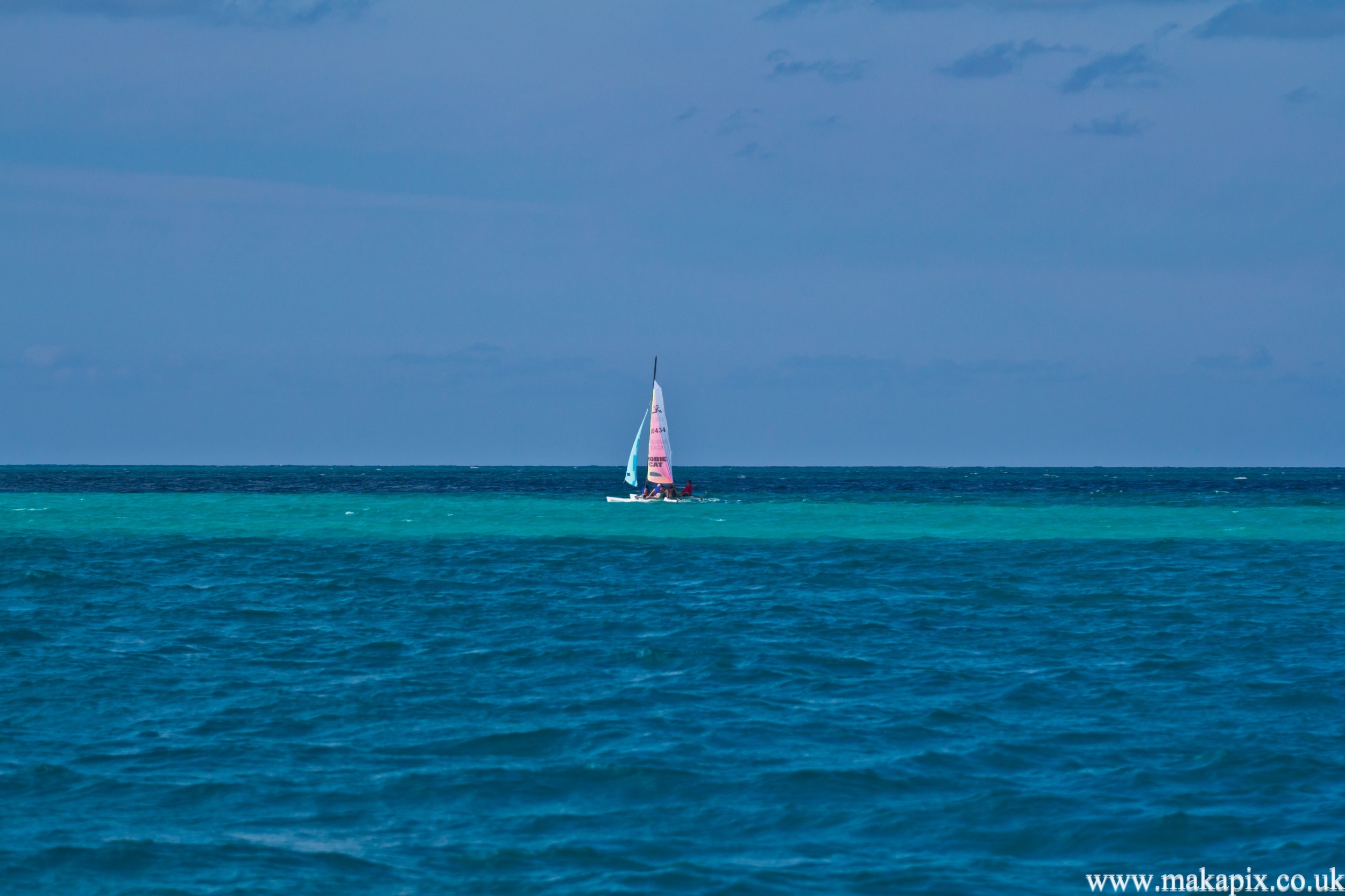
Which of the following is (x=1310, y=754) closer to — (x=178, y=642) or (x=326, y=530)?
(x=178, y=642)

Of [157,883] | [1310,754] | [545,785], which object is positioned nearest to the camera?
[157,883]

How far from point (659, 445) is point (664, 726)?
72.1 meters

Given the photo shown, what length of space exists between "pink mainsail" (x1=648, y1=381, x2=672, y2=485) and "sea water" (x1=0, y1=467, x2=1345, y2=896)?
138ft

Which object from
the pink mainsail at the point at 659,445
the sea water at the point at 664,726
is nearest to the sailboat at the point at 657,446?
the pink mainsail at the point at 659,445

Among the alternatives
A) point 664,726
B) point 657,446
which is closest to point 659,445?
point 657,446

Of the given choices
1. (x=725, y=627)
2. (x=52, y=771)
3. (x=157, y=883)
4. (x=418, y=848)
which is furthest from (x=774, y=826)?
(x=725, y=627)

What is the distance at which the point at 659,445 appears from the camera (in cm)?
9562

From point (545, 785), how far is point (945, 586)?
27.0 m

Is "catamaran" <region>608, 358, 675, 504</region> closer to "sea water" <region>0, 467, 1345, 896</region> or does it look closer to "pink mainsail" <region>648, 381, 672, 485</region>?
"pink mainsail" <region>648, 381, 672, 485</region>

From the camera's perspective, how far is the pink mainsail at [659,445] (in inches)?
3720

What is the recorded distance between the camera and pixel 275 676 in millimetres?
28281

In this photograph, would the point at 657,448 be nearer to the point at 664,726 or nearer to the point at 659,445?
the point at 659,445

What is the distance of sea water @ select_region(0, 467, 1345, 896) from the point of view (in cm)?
1702

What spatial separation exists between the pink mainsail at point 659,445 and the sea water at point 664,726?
42106 mm
